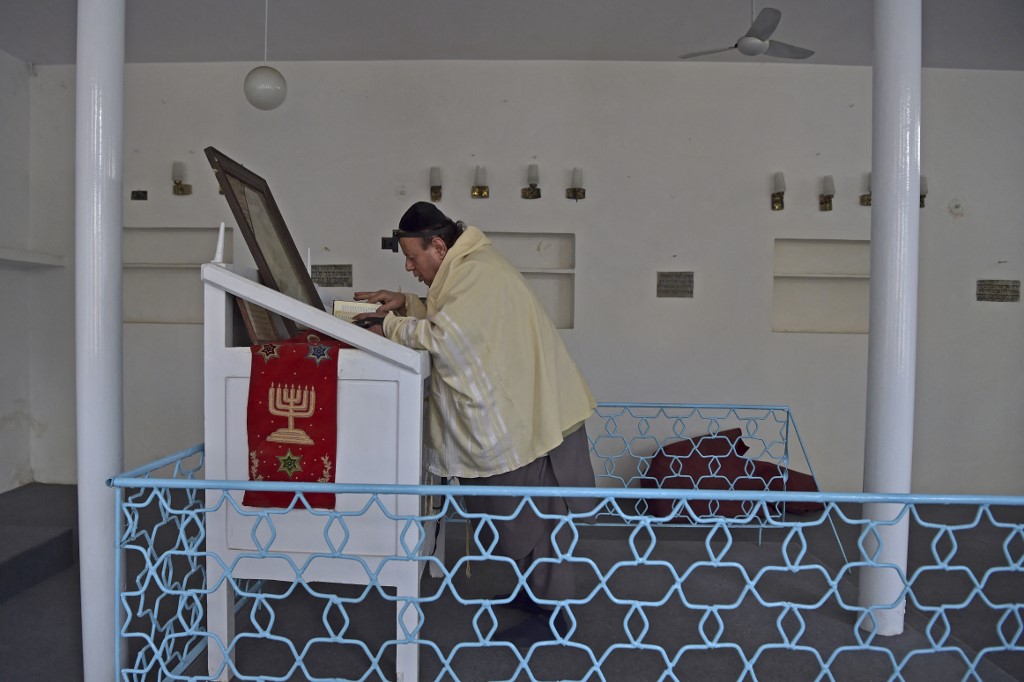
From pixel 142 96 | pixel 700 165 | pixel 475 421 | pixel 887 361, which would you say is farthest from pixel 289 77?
pixel 887 361

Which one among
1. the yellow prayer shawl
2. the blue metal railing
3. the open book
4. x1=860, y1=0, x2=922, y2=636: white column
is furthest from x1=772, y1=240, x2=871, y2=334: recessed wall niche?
the open book

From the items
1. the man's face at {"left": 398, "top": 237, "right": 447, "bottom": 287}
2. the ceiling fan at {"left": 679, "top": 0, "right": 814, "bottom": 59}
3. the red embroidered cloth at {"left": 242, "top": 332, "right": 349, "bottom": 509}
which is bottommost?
the red embroidered cloth at {"left": 242, "top": 332, "right": 349, "bottom": 509}

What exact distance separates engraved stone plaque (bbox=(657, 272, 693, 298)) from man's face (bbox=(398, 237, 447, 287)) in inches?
110

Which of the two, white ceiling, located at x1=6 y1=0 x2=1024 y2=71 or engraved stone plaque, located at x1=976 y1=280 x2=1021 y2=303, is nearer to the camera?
white ceiling, located at x1=6 y1=0 x2=1024 y2=71

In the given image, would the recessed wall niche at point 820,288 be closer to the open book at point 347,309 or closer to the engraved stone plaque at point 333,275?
the engraved stone plaque at point 333,275

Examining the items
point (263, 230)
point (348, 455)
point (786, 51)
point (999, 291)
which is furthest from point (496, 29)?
point (999, 291)

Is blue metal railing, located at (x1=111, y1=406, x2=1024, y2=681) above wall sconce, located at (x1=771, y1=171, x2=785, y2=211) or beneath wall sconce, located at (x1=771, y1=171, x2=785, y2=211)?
beneath

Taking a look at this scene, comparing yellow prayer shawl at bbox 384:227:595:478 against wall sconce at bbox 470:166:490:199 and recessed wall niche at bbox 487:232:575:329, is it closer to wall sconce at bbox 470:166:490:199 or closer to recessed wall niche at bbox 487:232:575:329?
wall sconce at bbox 470:166:490:199

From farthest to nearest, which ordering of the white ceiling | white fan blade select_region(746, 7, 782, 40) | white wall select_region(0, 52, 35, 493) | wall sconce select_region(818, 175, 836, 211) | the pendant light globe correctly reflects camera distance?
wall sconce select_region(818, 175, 836, 211)
white wall select_region(0, 52, 35, 493)
the white ceiling
the pendant light globe
white fan blade select_region(746, 7, 782, 40)

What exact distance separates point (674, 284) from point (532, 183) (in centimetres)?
120

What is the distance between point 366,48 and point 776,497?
4.14 metres

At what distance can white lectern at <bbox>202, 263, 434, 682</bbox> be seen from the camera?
1.84 meters

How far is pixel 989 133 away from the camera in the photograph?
478 centimetres

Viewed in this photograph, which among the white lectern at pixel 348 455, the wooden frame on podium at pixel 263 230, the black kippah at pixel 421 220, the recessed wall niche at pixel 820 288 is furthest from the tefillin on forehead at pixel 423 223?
the recessed wall niche at pixel 820 288
